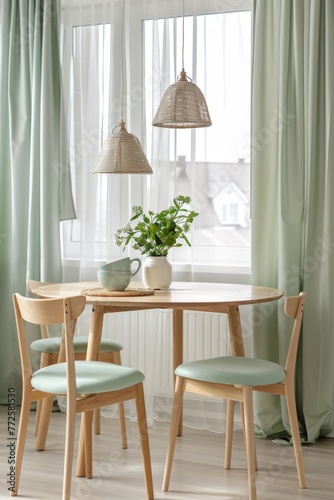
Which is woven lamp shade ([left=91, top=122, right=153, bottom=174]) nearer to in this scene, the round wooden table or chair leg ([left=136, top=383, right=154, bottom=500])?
the round wooden table

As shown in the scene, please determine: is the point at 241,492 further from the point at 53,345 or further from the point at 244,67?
the point at 244,67

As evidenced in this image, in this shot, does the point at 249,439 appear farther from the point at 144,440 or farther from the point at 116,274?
the point at 116,274

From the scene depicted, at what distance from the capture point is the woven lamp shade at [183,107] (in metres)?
2.94

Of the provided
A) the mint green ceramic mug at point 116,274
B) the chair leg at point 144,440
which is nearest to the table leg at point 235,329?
the mint green ceramic mug at point 116,274

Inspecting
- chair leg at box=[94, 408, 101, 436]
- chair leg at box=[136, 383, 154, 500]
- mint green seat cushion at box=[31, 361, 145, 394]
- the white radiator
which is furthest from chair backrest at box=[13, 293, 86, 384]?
the white radiator

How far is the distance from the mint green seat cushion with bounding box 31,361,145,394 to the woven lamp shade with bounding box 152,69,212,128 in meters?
1.01

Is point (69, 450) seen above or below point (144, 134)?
below

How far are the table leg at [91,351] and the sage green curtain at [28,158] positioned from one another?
1.10 m

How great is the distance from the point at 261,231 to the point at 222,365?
94 cm

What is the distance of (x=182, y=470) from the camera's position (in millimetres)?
3039

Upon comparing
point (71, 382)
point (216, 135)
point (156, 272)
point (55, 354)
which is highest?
point (216, 135)

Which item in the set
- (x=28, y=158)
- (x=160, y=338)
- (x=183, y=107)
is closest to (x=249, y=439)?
(x=160, y=338)

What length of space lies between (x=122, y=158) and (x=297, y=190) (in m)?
0.89

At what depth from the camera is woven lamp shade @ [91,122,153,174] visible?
3.05 meters
